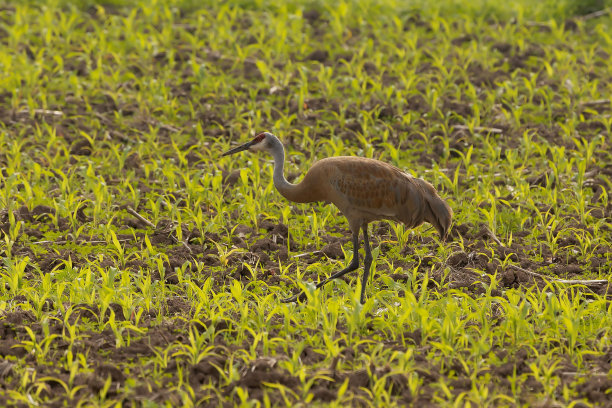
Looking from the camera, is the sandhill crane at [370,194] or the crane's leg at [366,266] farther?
the sandhill crane at [370,194]

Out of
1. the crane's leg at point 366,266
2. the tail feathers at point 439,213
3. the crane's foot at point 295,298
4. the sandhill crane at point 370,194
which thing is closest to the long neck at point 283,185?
the sandhill crane at point 370,194

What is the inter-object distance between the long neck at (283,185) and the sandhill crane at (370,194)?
1.4 inches

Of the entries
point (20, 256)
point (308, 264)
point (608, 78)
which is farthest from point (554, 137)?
point (20, 256)

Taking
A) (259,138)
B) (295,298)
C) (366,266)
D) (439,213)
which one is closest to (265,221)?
(259,138)

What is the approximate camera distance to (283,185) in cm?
860

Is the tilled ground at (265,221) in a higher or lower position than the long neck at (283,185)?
lower

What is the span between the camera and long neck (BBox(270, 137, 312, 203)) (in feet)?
27.9

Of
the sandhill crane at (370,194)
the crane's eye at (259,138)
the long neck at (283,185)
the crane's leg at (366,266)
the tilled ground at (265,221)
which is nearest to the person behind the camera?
the tilled ground at (265,221)

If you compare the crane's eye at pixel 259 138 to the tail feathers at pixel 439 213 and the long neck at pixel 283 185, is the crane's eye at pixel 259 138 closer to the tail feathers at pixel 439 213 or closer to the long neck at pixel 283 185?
the long neck at pixel 283 185

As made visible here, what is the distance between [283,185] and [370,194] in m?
0.81

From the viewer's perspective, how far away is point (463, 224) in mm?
9484

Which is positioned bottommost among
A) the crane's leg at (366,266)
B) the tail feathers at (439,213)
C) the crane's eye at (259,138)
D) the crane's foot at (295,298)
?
the crane's foot at (295,298)

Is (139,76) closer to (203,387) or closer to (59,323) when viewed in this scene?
(59,323)

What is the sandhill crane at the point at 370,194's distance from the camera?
824 cm
